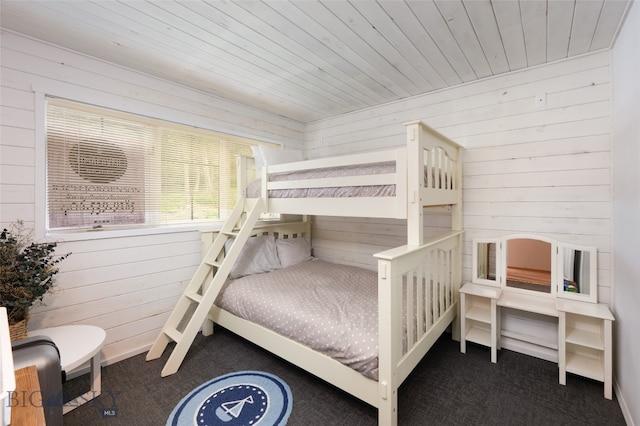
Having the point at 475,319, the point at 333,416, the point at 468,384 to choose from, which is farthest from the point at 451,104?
the point at 333,416

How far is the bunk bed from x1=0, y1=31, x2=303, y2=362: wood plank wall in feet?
0.95

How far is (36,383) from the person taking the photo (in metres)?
0.93

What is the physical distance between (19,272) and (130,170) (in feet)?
3.38

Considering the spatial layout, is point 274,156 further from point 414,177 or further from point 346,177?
point 414,177

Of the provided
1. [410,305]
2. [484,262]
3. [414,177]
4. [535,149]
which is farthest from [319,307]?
[535,149]

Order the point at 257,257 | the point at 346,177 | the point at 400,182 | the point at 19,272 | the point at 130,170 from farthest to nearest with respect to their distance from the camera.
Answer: the point at 257,257 → the point at 130,170 → the point at 346,177 → the point at 400,182 → the point at 19,272

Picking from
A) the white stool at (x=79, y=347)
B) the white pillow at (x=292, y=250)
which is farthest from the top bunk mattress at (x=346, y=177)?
the white stool at (x=79, y=347)

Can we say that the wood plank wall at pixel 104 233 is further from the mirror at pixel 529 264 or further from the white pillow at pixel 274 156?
the mirror at pixel 529 264

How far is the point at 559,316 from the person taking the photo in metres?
1.97

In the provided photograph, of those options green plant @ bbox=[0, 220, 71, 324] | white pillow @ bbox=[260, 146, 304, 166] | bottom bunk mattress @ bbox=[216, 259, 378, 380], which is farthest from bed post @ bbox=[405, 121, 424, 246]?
green plant @ bbox=[0, 220, 71, 324]

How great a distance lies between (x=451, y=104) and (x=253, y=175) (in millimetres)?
2138

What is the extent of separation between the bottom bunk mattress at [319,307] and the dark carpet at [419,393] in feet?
1.18

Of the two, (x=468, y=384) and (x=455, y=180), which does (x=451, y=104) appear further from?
→ (x=468, y=384)

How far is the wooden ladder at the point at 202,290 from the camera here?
217 centimetres
